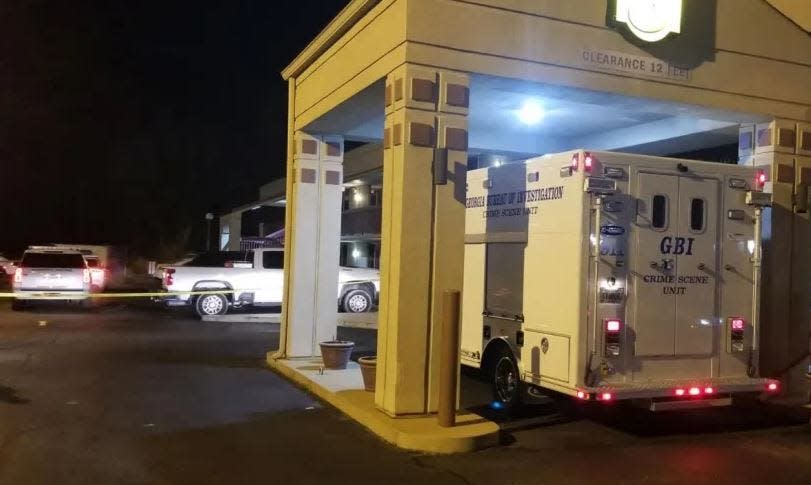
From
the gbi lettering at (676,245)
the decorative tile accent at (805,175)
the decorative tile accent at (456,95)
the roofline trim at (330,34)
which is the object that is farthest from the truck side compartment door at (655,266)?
the roofline trim at (330,34)

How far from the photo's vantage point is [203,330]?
1953cm

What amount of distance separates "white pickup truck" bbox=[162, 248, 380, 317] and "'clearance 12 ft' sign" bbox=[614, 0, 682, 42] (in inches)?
516

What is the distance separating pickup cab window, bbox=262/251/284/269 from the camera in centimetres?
2272

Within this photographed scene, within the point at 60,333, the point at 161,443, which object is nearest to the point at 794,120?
the point at 161,443

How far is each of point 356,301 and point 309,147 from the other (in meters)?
10.1

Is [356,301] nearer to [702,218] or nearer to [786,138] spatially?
[786,138]

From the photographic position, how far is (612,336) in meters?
8.88

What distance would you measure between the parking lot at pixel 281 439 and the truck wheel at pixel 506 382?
0.24 metres

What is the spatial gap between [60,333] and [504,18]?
12897mm

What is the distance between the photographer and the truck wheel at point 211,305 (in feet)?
73.6

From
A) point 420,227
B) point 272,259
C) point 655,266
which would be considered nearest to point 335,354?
point 420,227

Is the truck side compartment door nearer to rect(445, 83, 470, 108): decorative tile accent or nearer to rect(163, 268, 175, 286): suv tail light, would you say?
rect(445, 83, 470, 108): decorative tile accent

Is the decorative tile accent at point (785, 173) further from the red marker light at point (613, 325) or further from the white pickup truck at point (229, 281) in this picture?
the white pickup truck at point (229, 281)

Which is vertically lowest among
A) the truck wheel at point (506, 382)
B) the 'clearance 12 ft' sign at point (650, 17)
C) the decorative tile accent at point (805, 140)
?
the truck wheel at point (506, 382)
